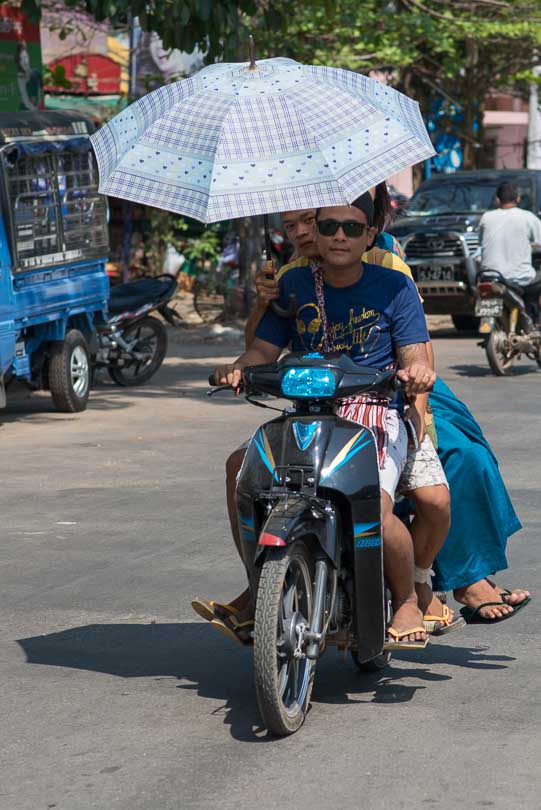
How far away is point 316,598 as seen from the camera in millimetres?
4352

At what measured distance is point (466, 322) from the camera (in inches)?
730

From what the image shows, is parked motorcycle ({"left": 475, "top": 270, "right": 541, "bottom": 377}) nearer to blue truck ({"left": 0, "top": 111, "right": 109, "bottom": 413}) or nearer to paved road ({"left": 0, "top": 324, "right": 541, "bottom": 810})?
blue truck ({"left": 0, "top": 111, "right": 109, "bottom": 413})

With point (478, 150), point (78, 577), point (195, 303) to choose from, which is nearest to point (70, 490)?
point (78, 577)

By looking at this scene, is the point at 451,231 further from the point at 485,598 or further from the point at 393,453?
the point at 393,453

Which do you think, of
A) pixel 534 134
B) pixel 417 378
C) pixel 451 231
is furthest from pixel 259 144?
pixel 534 134

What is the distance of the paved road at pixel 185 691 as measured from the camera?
3.99m

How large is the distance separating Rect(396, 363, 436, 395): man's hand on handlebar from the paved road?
1.04 metres

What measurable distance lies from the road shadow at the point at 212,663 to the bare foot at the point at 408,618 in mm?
299

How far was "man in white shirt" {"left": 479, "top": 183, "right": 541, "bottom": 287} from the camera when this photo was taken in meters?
14.6

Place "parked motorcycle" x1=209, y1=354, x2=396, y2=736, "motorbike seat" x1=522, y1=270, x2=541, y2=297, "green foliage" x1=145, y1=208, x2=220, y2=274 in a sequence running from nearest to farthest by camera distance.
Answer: "parked motorcycle" x1=209, y1=354, x2=396, y2=736 → "motorbike seat" x1=522, y1=270, x2=541, y2=297 → "green foliage" x1=145, y1=208, x2=220, y2=274

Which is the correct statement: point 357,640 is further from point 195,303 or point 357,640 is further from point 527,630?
point 195,303

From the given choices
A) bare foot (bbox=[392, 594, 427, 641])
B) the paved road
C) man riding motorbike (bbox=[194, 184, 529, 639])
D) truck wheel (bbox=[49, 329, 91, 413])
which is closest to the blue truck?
truck wheel (bbox=[49, 329, 91, 413])

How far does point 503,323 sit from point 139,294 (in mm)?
3573

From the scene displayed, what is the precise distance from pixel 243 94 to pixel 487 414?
23.5 ft
